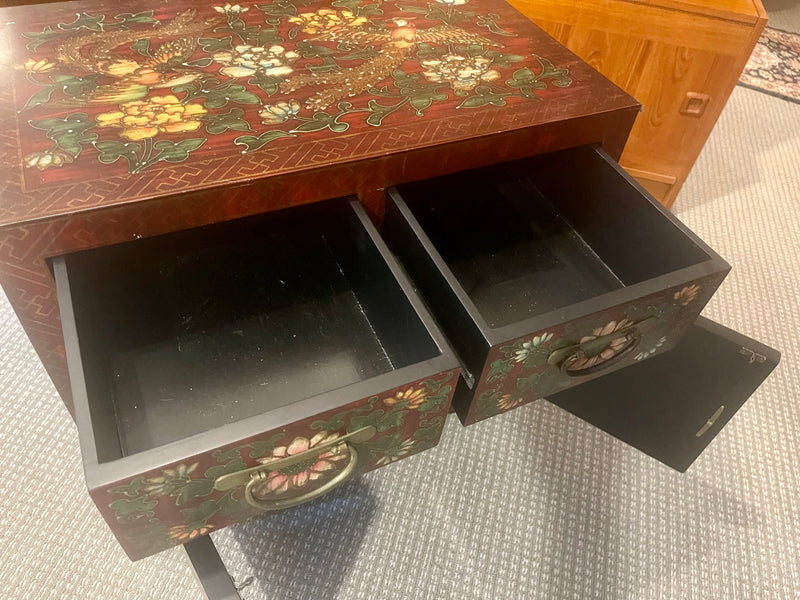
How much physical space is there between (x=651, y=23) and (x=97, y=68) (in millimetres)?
989

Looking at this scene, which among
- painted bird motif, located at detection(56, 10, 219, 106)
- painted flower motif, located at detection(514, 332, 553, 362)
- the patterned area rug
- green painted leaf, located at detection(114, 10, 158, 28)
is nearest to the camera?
painted flower motif, located at detection(514, 332, 553, 362)

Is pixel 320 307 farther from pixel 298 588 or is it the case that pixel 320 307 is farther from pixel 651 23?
pixel 651 23

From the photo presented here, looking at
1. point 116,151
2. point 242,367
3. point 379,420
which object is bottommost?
point 242,367

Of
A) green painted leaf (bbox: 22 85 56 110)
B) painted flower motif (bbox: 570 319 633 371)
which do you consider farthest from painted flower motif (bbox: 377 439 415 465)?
green painted leaf (bbox: 22 85 56 110)

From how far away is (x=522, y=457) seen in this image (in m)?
1.04

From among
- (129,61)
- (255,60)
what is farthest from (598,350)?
(129,61)

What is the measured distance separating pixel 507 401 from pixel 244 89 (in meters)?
0.50

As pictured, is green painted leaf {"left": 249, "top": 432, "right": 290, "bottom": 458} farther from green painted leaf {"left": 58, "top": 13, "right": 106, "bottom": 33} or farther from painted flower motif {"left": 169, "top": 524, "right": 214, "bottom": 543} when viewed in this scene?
green painted leaf {"left": 58, "top": 13, "right": 106, "bottom": 33}

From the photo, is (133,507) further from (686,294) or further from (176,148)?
(686,294)

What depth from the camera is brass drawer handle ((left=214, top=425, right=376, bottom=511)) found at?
51 centimetres

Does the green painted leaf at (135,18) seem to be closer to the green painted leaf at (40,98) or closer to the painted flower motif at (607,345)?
the green painted leaf at (40,98)

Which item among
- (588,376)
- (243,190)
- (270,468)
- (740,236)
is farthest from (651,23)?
(270,468)

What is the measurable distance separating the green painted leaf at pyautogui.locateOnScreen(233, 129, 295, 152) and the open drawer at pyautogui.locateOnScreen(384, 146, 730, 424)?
156mm

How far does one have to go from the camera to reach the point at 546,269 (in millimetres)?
858
